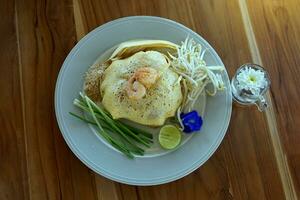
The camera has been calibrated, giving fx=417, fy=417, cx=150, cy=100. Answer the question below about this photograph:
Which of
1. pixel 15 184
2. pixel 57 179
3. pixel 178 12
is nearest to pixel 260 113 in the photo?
pixel 178 12

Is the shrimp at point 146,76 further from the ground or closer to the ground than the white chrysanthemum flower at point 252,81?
further from the ground

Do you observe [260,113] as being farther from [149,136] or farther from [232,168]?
[149,136]

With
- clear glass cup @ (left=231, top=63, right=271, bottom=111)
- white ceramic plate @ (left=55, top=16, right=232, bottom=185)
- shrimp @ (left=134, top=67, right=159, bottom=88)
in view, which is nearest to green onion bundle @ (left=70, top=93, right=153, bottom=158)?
white ceramic plate @ (left=55, top=16, right=232, bottom=185)

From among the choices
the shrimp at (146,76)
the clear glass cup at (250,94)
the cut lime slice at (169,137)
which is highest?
the shrimp at (146,76)

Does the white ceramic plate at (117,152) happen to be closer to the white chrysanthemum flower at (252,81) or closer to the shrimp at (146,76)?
the white chrysanthemum flower at (252,81)

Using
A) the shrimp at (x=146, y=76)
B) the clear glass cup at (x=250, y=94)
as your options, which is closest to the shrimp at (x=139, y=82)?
the shrimp at (x=146, y=76)

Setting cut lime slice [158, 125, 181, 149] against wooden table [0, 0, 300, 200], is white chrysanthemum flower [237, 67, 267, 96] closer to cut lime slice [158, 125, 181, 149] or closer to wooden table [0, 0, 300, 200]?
wooden table [0, 0, 300, 200]
